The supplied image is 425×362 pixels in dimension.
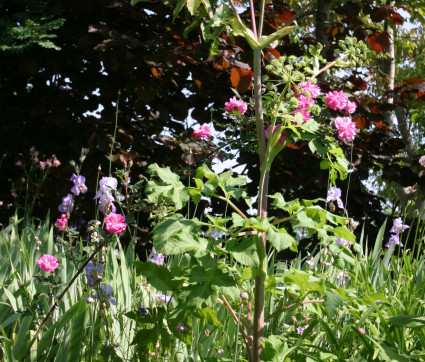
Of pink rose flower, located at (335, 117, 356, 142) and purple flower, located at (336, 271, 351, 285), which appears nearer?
pink rose flower, located at (335, 117, 356, 142)

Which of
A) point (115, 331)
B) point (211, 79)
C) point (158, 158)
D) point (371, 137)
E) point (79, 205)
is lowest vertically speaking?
point (115, 331)

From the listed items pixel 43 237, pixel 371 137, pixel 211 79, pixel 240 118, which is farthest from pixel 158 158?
pixel 371 137

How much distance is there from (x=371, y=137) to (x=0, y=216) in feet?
9.69

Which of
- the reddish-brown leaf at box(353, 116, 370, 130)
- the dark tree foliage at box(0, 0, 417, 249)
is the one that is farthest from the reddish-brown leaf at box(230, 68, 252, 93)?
the reddish-brown leaf at box(353, 116, 370, 130)

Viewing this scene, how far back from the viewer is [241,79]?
286 cm

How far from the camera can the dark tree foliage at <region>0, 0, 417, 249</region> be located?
10.2ft

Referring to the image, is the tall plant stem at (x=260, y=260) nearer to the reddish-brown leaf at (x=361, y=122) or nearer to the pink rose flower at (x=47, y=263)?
the pink rose flower at (x=47, y=263)

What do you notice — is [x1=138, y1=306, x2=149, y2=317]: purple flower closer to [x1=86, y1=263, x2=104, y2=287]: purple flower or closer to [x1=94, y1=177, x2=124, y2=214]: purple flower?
[x1=86, y1=263, x2=104, y2=287]: purple flower

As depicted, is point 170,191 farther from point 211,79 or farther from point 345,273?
point 211,79

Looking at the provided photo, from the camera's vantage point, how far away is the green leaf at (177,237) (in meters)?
1.32

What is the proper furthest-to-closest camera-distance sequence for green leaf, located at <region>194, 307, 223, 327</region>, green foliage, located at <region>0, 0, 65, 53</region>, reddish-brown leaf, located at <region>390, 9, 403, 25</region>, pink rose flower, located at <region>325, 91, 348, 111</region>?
reddish-brown leaf, located at <region>390, 9, 403, 25</region>
green foliage, located at <region>0, 0, 65, 53</region>
pink rose flower, located at <region>325, 91, 348, 111</region>
green leaf, located at <region>194, 307, 223, 327</region>

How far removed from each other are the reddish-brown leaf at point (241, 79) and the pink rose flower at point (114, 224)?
5.02 feet

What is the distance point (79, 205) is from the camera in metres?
3.52

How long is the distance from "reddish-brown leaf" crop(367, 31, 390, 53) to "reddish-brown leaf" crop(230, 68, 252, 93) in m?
1.61
